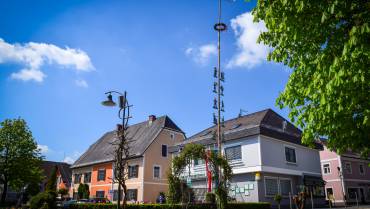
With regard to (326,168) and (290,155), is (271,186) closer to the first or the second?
(290,155)

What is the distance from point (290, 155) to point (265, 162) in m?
4.62

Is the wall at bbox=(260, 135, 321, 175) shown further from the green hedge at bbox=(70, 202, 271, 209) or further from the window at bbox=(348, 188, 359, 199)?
the window at bbox=(348, 188, 359, 199)

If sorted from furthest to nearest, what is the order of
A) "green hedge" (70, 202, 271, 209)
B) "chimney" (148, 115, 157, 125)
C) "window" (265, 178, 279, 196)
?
"chimney" (148, 115, 157, 125) < "window" (265, 178, 279, 196) < "green hedge" (70, 202, 271, 209)

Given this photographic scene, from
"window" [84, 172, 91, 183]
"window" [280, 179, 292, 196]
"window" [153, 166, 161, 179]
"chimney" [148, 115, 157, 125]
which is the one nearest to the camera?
"window" [280, 179, 292, 196]

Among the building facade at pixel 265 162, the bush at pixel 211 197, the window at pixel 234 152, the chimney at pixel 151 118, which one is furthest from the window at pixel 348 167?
the bush at pixel 211 197

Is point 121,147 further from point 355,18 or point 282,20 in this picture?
point 355,18

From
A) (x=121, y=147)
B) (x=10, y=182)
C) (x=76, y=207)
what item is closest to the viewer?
(x=121, y=147)

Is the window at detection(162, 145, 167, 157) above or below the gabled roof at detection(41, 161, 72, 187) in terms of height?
above

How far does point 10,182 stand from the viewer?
1359 inches

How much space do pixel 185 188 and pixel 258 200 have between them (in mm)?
10016

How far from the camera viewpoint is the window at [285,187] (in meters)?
27.9

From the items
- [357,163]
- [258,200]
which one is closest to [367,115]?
[258,200]

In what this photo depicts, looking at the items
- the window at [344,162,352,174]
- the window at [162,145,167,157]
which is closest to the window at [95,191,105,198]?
the window at [162,145,167,157]

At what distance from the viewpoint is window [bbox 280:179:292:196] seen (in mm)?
27922
